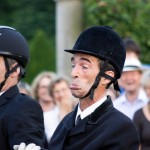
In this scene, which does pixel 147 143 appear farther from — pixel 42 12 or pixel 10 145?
pixel 42 12

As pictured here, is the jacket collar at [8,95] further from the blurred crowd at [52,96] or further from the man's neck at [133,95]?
the man's neck at [133,95]

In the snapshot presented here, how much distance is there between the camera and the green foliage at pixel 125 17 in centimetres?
1313

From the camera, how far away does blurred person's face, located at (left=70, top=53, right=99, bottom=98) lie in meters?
5.62

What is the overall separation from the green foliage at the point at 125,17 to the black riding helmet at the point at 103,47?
23.8 ft

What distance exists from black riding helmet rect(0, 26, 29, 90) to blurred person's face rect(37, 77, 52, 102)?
4.19 metres

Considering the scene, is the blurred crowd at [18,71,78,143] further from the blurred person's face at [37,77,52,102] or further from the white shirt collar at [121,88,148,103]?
the white shirt collar at [121,88,148,103]

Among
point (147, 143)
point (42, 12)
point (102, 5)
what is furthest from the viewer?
point (42, 12)

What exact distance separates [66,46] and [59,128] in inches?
321

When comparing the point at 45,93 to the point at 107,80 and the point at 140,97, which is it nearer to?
the point at 140,97

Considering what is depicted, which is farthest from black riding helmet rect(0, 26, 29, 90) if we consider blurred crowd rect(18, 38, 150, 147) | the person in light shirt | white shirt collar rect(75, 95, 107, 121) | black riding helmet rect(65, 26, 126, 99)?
the person in light shirt

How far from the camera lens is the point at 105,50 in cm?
566

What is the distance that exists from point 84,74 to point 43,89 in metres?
5.13

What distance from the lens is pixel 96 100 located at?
5652 millimetres

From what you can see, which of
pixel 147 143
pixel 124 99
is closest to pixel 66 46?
pixel 124 99
